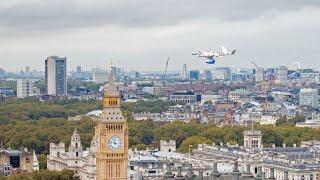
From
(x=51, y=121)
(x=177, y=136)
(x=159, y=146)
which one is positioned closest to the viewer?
(x=159, y=146)

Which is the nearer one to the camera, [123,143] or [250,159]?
[123,143]

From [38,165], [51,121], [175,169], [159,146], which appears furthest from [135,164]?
[51,121]

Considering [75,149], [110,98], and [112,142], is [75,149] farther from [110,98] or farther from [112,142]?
[110,98]

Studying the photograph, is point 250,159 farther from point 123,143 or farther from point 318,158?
point 123,143

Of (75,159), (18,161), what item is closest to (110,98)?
(75,159)

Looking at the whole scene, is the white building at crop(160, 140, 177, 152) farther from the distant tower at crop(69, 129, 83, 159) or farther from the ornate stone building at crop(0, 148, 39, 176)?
the ornate stone building at crop(0, 148, 39, 176)

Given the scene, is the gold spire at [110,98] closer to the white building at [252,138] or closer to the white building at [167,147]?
the white building at [167,147]

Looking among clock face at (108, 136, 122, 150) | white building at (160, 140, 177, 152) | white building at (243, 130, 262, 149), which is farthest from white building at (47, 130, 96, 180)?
white building at (243, 130, 262, 149)
